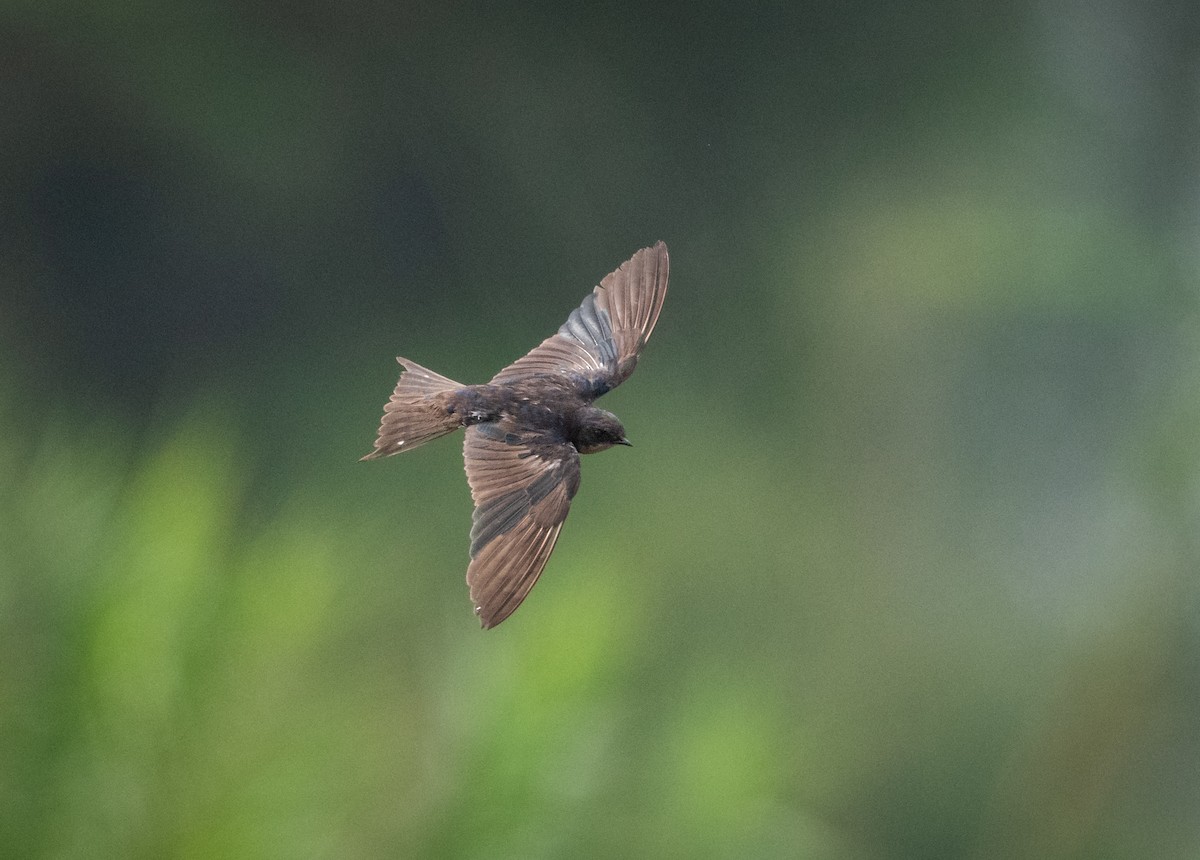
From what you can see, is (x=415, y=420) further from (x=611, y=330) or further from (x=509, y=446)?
(x=611, y=330)

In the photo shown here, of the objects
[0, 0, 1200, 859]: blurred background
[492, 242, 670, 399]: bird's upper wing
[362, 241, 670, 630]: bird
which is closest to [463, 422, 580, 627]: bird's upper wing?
[362, 241, 670, 630]: bird

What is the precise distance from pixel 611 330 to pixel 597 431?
290 millimetres

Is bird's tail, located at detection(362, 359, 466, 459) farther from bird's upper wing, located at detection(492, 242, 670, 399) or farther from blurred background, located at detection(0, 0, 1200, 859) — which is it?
blurred background, located at detection(0, 0, 1200, 859)

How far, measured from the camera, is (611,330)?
123 centimetres

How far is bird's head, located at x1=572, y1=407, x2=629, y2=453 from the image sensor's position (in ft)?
3.13

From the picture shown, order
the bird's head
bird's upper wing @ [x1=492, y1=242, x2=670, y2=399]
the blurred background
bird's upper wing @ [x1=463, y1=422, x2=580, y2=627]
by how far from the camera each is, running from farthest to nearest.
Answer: the blurred background → bird's upper wing @ [x1=492, y1=242, x2=670, y2=399] → the bird's head → bird's upper wing @ [x1=463, y1=422, x2=580, y2=627]

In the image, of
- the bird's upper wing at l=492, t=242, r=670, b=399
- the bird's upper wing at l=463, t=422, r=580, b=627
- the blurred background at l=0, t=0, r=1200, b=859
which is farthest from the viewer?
the blurred background at l=0, t=0, r=1200, b=859

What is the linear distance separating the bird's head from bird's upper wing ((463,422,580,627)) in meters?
0.01

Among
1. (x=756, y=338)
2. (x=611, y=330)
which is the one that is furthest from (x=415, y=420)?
(x=756, y=338)

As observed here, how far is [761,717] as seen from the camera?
1.59 m

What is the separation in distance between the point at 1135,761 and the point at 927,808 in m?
0.56

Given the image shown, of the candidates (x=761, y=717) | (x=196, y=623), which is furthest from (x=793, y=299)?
(x=196, y=623)

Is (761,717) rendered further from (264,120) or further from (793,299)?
(264,120)

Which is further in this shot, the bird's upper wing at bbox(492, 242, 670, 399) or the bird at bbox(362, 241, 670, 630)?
the bird's upper wing at bbox(492, 242, 670, 399)
